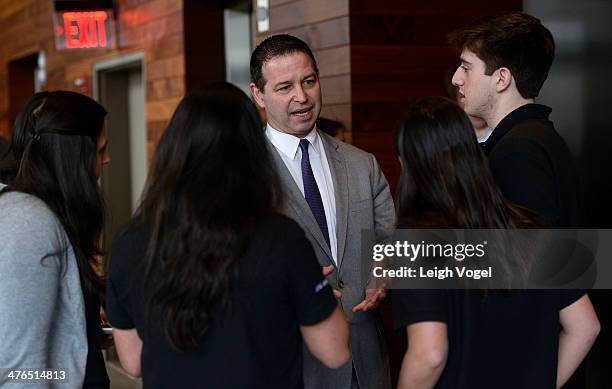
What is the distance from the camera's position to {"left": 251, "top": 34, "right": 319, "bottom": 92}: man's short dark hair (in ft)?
7.93

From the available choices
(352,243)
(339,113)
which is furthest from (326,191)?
(339,113)

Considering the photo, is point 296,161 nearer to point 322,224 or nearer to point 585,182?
point 322,224

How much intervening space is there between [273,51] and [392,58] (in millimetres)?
1259

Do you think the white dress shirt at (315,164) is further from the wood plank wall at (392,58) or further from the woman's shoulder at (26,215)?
the wood plank wall at (392,58)

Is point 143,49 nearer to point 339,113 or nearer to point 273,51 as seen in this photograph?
point 339,113

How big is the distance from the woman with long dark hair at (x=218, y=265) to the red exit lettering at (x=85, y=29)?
4.85m

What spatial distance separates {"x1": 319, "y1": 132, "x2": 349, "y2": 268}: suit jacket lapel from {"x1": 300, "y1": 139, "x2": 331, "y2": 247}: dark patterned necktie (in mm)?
42

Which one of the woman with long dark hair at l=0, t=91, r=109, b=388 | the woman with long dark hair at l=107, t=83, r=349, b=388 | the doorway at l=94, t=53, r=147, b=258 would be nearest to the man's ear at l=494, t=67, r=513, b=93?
the woman with long dark hair at l=107, t=83, r=349, b=388

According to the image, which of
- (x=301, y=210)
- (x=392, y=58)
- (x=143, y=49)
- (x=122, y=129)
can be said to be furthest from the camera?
(x=122, y=129)

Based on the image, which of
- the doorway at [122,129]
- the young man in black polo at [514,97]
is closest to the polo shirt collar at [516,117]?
the young man in black polo at [514,97]

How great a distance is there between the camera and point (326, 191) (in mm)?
2371

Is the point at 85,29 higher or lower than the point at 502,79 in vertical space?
higher

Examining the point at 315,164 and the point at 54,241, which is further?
the point at 315,164

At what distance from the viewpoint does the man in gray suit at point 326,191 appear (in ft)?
7.39
